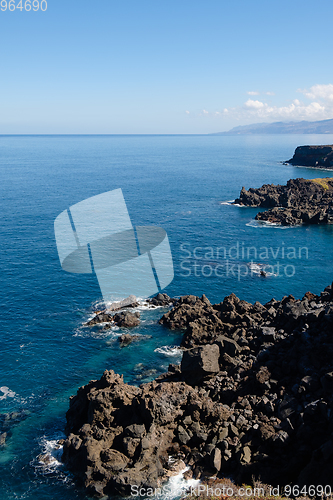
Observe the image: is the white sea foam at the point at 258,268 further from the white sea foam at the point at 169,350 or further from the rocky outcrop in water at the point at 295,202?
the rocky outcrop in water at the point at 295,202

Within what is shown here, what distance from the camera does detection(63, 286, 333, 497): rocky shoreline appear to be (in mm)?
32062

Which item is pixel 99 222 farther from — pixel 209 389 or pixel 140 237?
pixel 209 389

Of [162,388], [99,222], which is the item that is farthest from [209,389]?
[99,222]

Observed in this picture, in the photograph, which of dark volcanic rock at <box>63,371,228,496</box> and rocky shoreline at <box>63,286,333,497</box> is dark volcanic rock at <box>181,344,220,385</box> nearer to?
rocky shoreline at <box>63,286,333,497</box>

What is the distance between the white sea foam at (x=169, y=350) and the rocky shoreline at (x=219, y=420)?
7.06m

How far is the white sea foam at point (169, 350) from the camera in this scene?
175ft

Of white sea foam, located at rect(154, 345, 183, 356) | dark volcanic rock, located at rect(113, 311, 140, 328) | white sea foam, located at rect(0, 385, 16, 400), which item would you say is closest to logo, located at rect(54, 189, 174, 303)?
dark volcanic rock, located at rect(113, 311, 140, 328)

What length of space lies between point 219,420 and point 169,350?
18283 millimetres

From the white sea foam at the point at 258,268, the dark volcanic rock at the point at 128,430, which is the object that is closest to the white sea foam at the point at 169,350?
the dark volcanic rock at the point at 128,430

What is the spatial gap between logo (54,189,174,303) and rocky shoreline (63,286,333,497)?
2961 cm

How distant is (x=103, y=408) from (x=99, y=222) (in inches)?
3108

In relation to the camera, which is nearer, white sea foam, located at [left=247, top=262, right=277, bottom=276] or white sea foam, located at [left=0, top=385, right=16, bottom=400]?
white sea foam, located at [left=0, top=385, right=16, bottom=400]

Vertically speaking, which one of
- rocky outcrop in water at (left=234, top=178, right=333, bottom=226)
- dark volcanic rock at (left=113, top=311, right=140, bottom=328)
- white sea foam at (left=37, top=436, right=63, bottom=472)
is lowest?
white sea foam at (left=37, top=436, right=63, bottom=472)

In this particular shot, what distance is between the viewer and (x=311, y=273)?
266ft
